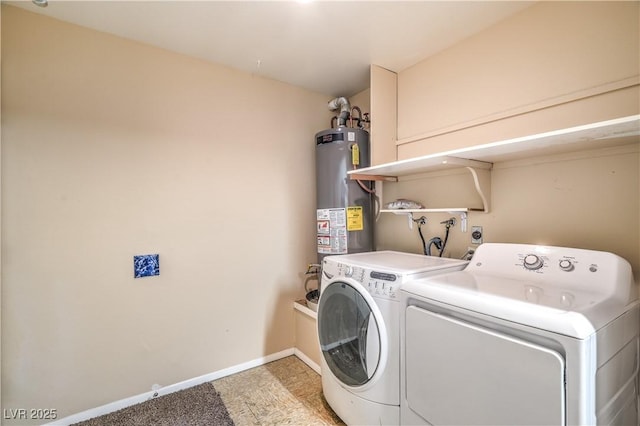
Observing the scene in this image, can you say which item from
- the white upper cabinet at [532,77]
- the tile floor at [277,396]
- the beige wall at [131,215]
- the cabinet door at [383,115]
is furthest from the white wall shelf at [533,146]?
the tile floor at [277,396]

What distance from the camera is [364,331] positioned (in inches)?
57.8

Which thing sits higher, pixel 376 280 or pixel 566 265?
pixel 566 265

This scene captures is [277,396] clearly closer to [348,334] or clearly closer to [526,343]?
Result: [348,334]

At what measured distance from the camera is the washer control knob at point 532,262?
132 cm

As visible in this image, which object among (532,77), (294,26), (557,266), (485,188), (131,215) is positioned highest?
(294,26)

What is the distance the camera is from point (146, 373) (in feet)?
6.09

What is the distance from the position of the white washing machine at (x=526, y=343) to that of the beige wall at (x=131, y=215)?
1371 mm

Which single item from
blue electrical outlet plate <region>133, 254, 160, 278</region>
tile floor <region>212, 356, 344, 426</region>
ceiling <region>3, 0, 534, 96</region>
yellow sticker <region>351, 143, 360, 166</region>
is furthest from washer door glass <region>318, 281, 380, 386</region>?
ceiling <region>3, 0, 534, 96</region>

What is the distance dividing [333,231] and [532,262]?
4.03ft

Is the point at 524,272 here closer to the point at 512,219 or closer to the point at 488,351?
the point at 512,219

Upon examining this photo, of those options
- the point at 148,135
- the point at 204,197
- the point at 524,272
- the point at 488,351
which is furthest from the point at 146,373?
the point at 524,272

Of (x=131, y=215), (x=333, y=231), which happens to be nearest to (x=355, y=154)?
(x=333, y=231)

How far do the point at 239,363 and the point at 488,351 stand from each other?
1.84 m

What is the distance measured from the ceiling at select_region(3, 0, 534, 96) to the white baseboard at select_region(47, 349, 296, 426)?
227 cm
